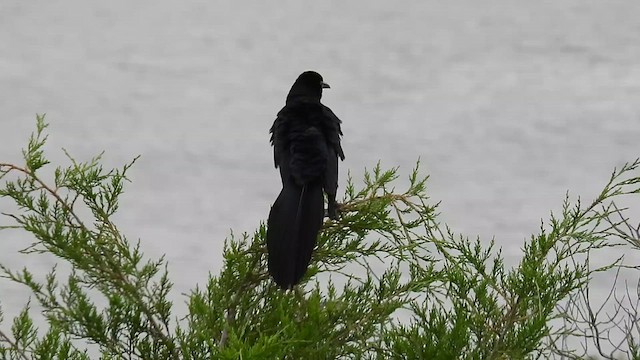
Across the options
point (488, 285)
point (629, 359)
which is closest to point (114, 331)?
point (488, 285)

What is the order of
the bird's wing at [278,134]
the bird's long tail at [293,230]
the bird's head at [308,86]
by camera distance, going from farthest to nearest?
the bird's head at [308,86], the bird's wing at [278,134], the bird's long tail at [293,230]

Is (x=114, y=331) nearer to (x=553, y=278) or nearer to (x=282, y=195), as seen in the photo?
(x=282, y=195)

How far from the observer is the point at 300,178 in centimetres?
420

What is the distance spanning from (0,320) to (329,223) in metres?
1.56

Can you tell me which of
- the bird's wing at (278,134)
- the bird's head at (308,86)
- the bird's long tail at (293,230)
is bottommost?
the bird's long tail at (293,230)

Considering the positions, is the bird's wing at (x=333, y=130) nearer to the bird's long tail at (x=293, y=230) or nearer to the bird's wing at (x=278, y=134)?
the bird's wing at (x=278, y=134)

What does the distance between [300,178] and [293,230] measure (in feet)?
1.76

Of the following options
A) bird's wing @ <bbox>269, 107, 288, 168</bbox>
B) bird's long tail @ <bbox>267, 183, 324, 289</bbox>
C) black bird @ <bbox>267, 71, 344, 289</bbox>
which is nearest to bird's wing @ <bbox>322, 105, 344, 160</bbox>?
black bird @ <bbox>267, 71, 344, 289</bbox>

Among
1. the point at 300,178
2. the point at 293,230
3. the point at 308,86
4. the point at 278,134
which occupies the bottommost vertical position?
the point at 293,230

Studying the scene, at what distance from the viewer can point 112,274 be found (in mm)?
3709

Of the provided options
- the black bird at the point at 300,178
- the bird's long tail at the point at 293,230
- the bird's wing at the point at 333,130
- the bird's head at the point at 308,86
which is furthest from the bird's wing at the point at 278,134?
the bird's head at the point at 308,86

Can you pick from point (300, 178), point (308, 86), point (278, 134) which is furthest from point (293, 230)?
point (308, 86)

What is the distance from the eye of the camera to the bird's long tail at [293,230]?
11.7 feet

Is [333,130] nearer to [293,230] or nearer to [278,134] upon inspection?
[278,134]
